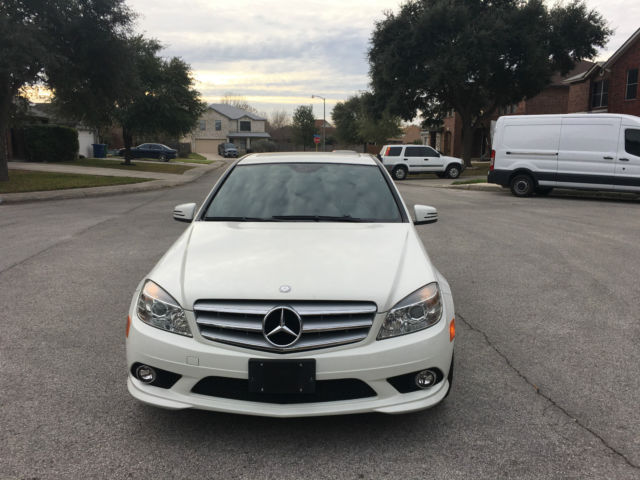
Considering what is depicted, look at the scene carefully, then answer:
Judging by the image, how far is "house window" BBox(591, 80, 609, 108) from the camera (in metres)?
34.3

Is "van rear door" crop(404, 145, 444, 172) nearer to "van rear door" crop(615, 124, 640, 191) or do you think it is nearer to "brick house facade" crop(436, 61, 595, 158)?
"van rear door" crop(615, 124, 640, 191)

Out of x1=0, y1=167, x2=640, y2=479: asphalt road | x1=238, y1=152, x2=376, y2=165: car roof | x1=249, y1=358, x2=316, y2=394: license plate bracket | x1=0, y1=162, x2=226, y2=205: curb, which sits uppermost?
x1=238, y1=152, x2=376, y2=165: car roof

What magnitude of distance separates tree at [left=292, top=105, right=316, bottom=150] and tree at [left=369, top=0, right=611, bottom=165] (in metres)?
51.4

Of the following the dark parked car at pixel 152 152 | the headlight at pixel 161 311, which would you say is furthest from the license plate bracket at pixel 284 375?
the dark parked car at pixel 152 152

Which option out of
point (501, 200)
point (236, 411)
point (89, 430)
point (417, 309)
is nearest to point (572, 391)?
point (417, 309)

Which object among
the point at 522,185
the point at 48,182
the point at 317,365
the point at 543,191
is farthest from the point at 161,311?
the point at 48,182

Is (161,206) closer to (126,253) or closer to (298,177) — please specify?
(126,253)

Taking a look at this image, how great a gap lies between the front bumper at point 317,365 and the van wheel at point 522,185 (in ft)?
51.6

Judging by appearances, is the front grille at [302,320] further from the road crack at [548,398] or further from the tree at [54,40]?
the tree at [54,40]

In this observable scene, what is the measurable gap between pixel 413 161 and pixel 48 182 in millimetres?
16953

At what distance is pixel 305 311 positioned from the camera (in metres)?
2.82

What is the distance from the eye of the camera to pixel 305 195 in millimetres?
4332

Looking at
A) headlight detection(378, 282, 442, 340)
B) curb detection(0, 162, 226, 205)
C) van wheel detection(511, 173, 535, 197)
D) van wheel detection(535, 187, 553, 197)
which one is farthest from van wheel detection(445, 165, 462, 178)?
headlight detection(378, 282, 442, 340)

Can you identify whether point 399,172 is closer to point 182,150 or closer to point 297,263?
point 297,263
